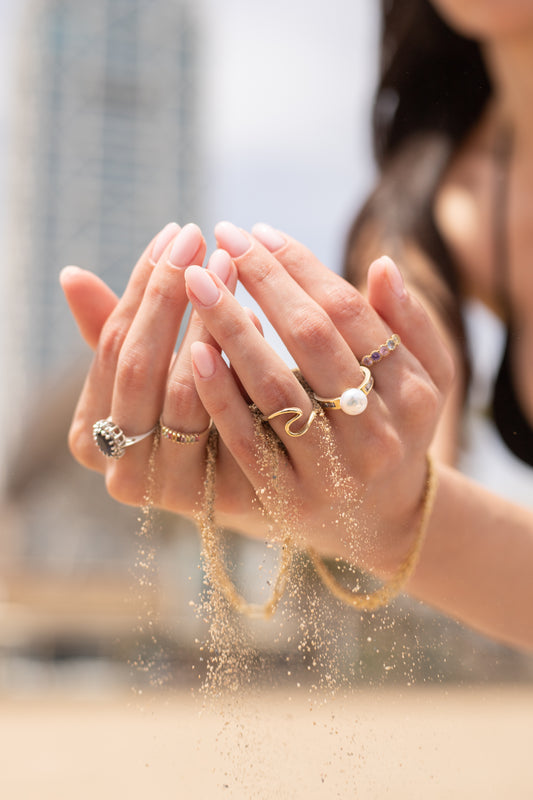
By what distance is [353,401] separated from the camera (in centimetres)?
32

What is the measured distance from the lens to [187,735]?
0.45m

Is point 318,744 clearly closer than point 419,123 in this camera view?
Yes

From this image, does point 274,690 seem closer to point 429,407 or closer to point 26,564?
point 429,407

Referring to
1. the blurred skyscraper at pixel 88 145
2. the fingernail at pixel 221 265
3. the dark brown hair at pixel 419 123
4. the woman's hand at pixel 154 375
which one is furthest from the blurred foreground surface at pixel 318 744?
the blurred skyscraper at pixel 88 145

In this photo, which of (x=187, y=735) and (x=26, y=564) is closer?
(x=187, y=735)

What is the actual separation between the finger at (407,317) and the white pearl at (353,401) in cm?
5

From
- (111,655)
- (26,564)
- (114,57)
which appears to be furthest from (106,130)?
(111,655)

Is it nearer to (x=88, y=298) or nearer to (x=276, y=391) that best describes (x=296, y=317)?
(x=276, y=391)

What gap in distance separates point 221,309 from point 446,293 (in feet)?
1.28

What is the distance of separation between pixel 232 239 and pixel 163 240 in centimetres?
4

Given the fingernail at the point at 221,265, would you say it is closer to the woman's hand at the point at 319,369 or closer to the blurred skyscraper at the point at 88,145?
the woman's hand at the point at 319,369

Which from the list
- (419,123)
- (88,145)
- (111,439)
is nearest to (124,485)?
(111,439)

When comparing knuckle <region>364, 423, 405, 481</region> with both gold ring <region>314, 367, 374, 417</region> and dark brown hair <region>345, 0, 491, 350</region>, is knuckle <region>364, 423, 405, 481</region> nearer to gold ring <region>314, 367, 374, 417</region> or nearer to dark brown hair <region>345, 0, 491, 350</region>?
gold ring <region>314, 367, 374, 417</region>

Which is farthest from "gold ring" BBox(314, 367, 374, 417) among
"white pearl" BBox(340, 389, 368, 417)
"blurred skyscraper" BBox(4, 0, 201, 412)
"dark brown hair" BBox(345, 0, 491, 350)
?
"blurred skyscraper" BBox(4, 0, 201, 412)
